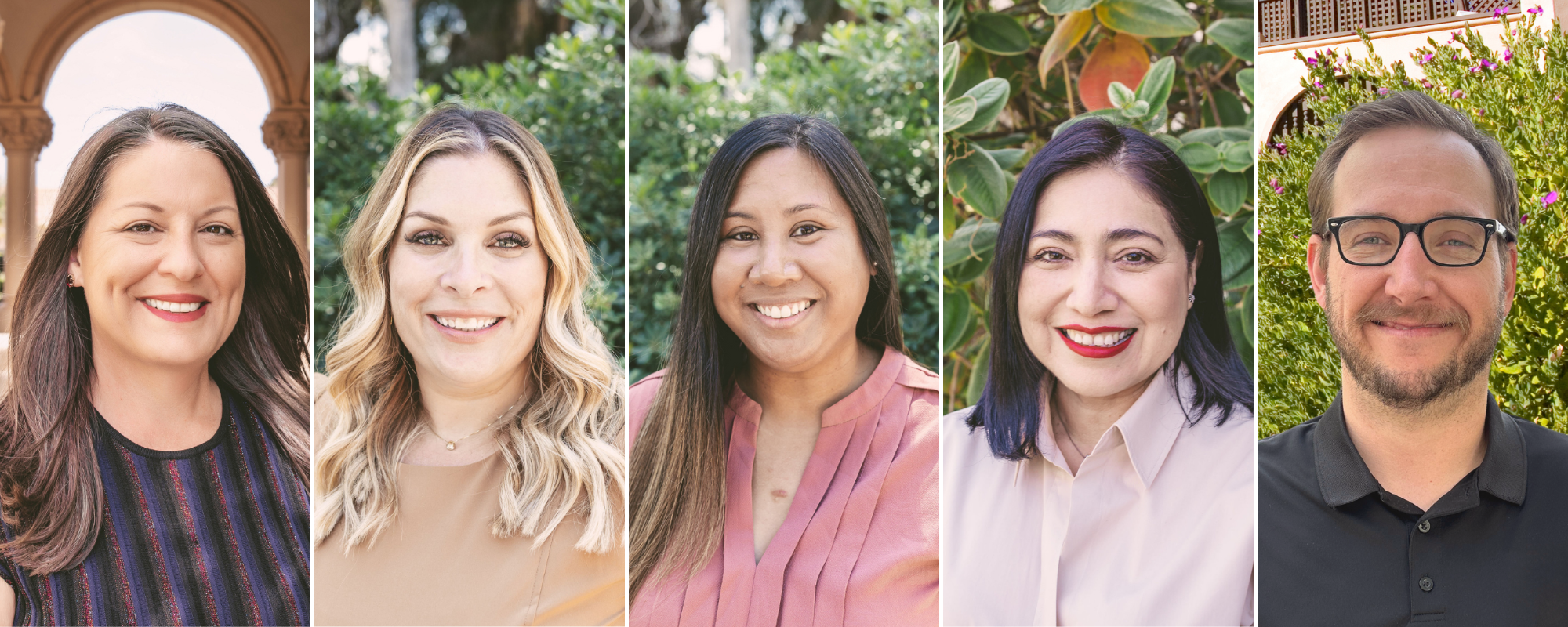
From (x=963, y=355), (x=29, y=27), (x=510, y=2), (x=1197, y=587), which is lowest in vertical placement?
(x=1197, y=587)

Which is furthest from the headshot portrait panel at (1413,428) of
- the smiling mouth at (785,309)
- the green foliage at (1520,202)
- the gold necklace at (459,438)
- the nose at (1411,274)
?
the gold necklace at (459,438)

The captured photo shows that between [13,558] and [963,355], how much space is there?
277 centimetres

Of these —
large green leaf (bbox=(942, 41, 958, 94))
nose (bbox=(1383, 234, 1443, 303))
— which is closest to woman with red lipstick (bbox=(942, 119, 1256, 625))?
large green leaf (bbox=(942, 41, 958, 94))

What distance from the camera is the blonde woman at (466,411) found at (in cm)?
285

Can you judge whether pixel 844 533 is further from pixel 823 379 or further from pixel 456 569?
pixel 456 569

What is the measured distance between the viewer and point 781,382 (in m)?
2.96

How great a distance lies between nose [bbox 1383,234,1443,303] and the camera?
2.81 metres

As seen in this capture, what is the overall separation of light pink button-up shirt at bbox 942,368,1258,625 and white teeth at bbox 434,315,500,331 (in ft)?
4.74

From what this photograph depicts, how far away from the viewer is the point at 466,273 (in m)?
2.81

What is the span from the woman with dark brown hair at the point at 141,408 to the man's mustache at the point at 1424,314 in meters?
3.18

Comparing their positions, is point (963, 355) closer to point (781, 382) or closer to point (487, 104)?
point (781, 382)

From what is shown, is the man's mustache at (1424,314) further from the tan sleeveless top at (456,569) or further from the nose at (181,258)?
the nose at (181,258)

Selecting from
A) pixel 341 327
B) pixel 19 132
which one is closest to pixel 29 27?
pixel 19 132

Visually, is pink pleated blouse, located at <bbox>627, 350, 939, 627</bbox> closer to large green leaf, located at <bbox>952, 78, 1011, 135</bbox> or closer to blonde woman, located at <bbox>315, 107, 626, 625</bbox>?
blonde woman, located at <bbox>315, 107, 626, 625</bbox>
